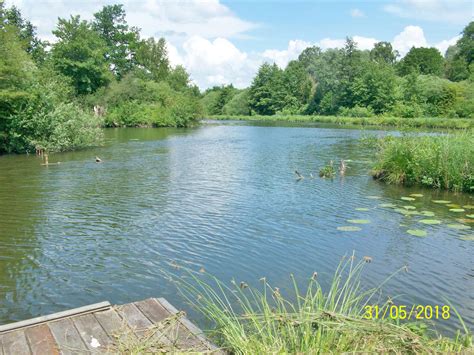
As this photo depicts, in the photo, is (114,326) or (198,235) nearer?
(114,326)

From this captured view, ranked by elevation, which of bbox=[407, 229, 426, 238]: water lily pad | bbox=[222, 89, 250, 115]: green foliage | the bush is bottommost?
bbox=[407, 229, 426, 238]: water lily pad

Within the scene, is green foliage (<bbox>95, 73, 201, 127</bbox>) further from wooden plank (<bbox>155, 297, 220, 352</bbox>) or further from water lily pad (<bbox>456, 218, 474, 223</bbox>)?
Result: wooden plank (<bbox>155, 297, 220, 352</bbox>)

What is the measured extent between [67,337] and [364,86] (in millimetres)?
82012

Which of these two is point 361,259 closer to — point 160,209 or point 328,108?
point 160,209

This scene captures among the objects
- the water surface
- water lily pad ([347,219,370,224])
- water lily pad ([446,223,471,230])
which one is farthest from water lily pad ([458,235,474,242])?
water lily pad ([347,219,370,224])

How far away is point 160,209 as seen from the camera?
13.7 metres

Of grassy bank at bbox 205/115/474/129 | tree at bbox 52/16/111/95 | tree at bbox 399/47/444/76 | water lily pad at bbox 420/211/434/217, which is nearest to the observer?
water lily pad at bbox 420/211/434/217

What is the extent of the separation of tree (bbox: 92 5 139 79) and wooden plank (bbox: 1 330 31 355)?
6835cm

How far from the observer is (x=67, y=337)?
5035 mm

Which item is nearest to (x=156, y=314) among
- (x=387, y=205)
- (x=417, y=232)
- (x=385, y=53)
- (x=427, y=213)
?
(x=417, y=232)

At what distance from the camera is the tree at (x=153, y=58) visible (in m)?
72.9

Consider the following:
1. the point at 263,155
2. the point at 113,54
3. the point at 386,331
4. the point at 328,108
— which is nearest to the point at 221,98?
the point at 328,108

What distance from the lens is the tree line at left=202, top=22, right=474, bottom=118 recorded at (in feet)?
224

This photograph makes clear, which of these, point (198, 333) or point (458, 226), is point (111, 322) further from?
point (458, 226)
